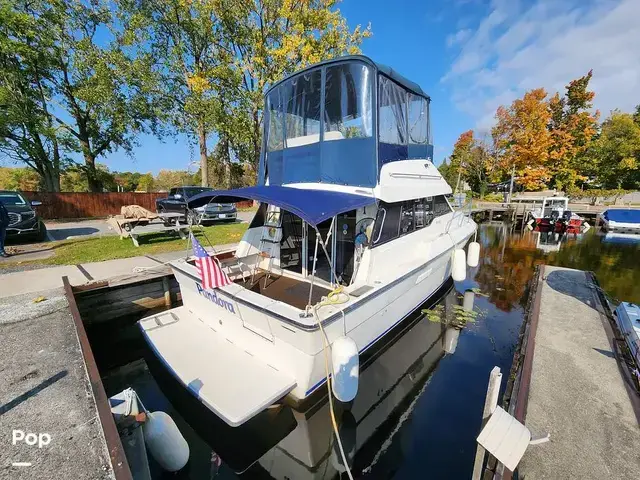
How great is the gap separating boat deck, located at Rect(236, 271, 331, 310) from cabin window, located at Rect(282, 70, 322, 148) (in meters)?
2.40

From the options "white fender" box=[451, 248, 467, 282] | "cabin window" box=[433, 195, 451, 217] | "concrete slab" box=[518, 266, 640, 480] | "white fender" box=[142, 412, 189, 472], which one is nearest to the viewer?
"concrete slab" box=[518, 266, 640, 480]

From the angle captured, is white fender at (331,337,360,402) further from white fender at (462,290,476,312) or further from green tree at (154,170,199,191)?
green tree at (154,170,199,191)

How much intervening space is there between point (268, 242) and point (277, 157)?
5.46 ft

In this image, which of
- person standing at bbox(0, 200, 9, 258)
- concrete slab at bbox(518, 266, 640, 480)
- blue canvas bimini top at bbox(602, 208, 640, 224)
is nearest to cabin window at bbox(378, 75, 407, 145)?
concrete slab at bbox(518, 266, 640, 480)

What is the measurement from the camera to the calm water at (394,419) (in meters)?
3.16

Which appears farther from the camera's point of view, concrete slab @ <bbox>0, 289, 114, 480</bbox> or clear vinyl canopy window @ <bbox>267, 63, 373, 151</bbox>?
clear vinyl canopy window @ <bbox>267, 63, 373, 151</bbox>

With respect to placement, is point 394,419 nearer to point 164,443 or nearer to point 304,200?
point 164,443

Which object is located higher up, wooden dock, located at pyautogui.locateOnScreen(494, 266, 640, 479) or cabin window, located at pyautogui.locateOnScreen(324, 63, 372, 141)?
cabin window, located at pyautogui.locateOnScreen(324, 63, 372, 141)

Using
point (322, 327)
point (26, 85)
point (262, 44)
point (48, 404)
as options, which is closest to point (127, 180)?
point (26, 85)

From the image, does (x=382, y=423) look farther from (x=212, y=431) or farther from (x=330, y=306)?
(x=212, y=431)

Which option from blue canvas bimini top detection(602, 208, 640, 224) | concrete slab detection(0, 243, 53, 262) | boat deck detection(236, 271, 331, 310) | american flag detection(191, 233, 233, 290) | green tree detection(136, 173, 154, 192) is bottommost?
blue canvas bimini top detection(602, 208, 640, 224)

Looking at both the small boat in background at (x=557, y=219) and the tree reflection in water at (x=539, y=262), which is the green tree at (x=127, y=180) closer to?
the tree reflection in water at (x=539, y=262)

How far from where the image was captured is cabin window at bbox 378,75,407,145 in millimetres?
4707

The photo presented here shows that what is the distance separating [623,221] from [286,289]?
76.2ft
